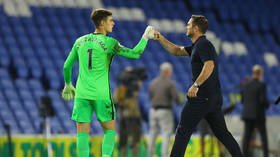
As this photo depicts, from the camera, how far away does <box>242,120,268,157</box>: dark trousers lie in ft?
A: 49.4

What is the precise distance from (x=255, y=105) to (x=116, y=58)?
8.22 meters

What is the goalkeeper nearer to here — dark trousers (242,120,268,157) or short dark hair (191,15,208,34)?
short dark hair (191,15,208,34)

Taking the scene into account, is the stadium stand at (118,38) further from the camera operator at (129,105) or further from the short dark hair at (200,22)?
the short dark hair at (200,22)

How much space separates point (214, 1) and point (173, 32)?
2.30m

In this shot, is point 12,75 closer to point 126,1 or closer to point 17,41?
point 17,41

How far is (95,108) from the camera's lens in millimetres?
9461

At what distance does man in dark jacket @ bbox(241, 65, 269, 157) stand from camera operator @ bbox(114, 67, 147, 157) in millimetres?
1905

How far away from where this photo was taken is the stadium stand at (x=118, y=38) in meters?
Answer: 20.3

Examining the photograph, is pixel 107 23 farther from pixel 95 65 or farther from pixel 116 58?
pixel 116 58

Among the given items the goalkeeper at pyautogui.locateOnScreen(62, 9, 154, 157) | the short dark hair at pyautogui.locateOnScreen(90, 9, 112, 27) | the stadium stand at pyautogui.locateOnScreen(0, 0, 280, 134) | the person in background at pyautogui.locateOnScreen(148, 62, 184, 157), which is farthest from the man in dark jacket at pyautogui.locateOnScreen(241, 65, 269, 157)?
the short dark hair at pyautogui.locateOnScreen(90, 9, 112, 27)

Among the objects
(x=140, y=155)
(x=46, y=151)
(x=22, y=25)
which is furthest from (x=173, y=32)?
(x=46, y=151)

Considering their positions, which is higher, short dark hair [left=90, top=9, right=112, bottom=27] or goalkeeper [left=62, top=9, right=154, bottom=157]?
short dark hair [left=90, top=9, right=112, bottom=27]

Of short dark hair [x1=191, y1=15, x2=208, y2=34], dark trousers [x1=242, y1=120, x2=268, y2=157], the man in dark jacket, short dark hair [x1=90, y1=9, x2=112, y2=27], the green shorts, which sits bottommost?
dark trousers [x1=242, y1=120, x2=268, y2=157]

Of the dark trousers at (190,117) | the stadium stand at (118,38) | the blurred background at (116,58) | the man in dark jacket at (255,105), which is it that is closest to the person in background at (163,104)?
the blurred background at (116,58)
